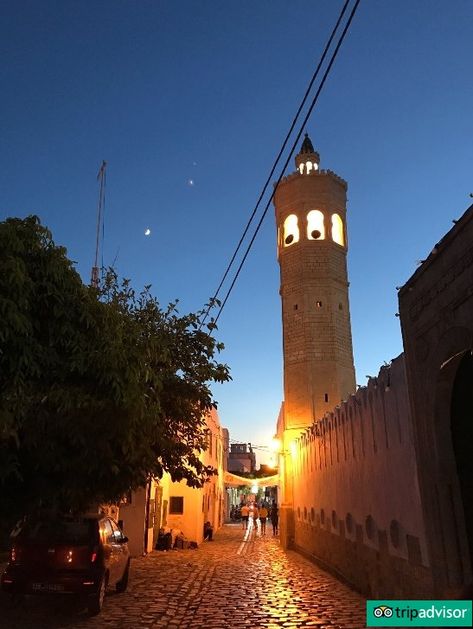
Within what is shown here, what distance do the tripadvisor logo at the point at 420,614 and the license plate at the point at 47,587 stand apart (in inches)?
181

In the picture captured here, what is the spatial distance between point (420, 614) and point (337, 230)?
941 inches

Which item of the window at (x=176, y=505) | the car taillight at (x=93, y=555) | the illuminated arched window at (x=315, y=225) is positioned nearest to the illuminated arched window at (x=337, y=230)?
the illuminated arched window at (x=315, y=225)

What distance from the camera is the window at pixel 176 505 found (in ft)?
75.8

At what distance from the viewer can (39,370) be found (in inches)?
261

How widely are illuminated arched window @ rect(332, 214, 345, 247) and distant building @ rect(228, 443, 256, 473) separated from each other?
48.0 meters

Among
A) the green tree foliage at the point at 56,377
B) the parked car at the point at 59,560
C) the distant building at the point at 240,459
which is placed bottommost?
the parked car at the point at 59,560

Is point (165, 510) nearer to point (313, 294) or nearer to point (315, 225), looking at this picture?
point (313, 294)

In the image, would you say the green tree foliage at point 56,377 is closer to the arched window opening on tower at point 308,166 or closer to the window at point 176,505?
the window at point 176,505

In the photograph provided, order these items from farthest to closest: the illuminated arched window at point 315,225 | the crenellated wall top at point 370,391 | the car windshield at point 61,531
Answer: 1. the illuminated arched window at point 315,225
2. the crenellated wall top at point 370,391
3. the car windshield at point 61,531

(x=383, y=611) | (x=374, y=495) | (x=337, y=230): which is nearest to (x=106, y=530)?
(x=383, y=611)

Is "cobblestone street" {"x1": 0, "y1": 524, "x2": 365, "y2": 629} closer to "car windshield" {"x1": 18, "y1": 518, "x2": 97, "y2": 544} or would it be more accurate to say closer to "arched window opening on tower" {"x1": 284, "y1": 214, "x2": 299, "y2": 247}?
"car windshield" {"x1": 18, "y1": 518, "x2": 97, "y2": 544}

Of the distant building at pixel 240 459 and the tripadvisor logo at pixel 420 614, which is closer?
the tripadvisor logo at pixel 420 614

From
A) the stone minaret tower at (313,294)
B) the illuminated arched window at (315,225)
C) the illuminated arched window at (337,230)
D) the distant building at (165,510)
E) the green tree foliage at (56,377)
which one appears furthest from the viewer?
the illuminated arched window at (337,230)

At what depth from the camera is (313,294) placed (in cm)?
2666
